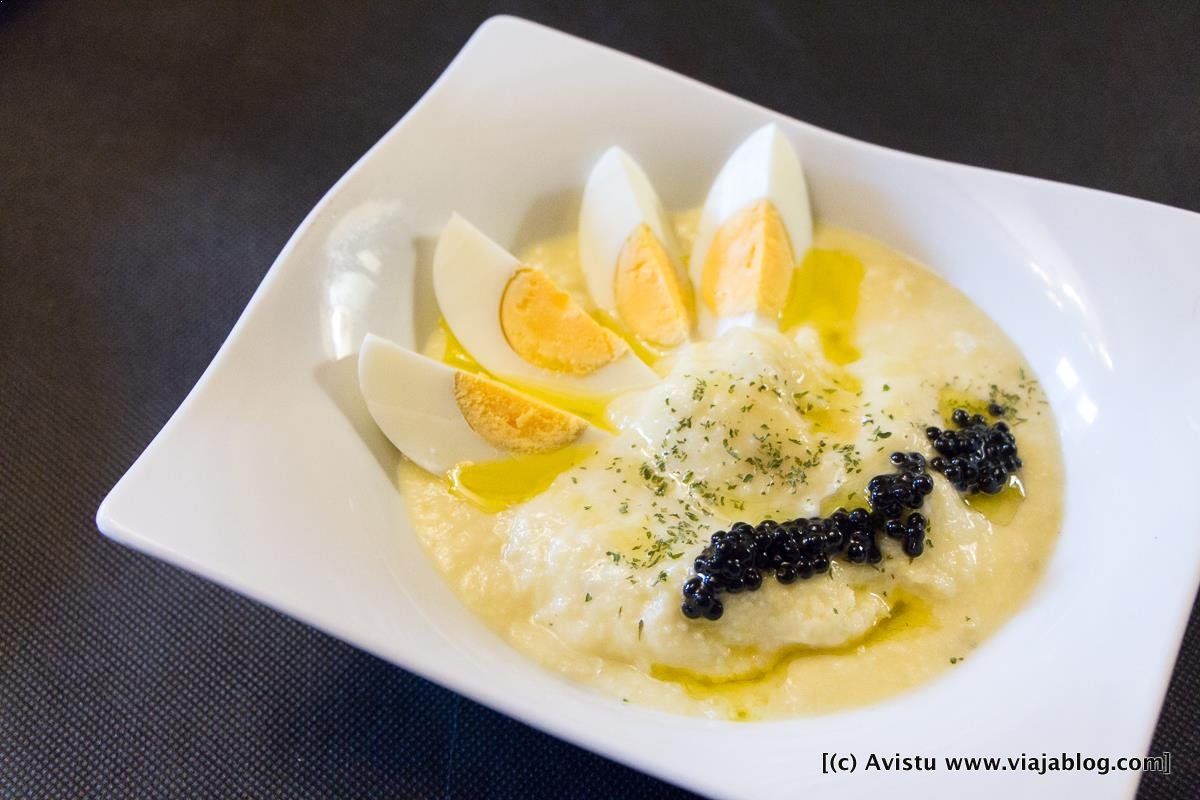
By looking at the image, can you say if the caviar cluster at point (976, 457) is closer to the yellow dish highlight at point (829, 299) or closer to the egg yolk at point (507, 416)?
the yellow dish highlight at point (829, 299)

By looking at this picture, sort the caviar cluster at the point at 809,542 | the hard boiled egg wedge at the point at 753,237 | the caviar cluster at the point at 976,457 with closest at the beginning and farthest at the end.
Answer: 1. the caviar cluster at the point at 809,542
2. the caviar cluster at the point at 976,457
3. the hard boiled egg wedge at the point at 753,237

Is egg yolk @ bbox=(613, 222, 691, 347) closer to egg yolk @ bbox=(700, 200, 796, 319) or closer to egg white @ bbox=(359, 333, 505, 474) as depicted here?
egg yolk @ bbox=(700, 200, 796, 319)

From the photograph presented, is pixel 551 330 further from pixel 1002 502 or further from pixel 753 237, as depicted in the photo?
A: pixel 1002 502

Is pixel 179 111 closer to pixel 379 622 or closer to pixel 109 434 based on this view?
→ pixel 109 434

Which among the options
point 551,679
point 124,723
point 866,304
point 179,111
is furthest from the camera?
point 179,111

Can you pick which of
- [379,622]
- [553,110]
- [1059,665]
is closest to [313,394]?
[379,622]

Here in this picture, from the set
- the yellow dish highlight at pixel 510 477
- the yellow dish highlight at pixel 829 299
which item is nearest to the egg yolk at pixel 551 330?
the yellow dish highlight at pixel 510 477
